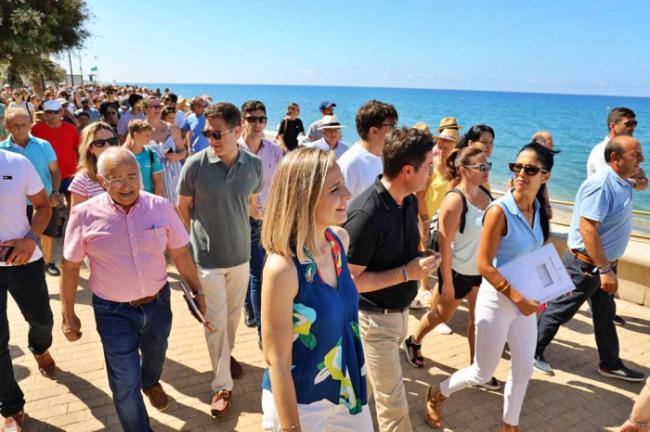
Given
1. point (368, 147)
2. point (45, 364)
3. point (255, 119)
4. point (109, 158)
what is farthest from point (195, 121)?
point (109, 158)

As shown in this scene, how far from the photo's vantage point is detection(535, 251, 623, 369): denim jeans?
3.84 m

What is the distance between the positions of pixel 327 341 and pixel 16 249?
2.36 m

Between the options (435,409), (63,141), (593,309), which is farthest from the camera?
(63,141)

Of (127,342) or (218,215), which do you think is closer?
(127,342)

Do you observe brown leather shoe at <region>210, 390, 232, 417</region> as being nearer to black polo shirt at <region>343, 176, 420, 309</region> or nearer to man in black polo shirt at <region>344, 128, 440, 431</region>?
man in black polo shirt at <region>344, 128, 440, 431</region>

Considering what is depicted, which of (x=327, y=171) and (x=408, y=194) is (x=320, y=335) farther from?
(x=408, y=194)

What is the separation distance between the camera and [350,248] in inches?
96.1

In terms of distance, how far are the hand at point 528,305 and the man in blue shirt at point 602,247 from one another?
121 centimetres

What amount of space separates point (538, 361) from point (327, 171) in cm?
335

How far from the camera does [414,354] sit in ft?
13.5

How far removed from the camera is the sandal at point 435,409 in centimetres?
326

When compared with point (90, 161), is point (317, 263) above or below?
below

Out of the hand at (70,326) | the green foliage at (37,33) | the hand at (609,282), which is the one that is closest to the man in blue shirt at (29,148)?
the hand at (70,326)

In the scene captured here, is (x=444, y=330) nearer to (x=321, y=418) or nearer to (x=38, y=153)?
(x=321, y=418)
